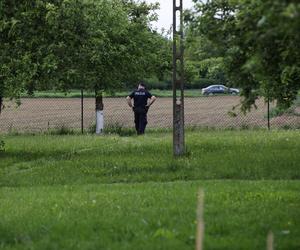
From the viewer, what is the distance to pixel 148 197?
29.8 ft

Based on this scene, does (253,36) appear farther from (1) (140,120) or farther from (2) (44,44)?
(1) (140,120)

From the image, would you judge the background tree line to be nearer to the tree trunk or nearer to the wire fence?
the tree trunk

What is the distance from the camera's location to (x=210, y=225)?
7094 millimetres

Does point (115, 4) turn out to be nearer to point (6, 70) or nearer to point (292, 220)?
point (6, 70)

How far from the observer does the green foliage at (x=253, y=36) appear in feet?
13.0

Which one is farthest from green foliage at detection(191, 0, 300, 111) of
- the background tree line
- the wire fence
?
the wire fence

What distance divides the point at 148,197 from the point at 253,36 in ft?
16.3

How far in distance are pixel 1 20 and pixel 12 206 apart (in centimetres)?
406

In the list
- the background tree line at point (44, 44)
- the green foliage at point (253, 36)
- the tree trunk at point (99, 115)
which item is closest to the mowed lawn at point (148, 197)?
the green foliage at point (253, 36)

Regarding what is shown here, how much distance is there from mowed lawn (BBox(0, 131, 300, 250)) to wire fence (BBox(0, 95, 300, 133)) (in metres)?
11.5

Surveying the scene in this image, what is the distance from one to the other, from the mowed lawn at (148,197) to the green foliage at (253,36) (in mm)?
1454

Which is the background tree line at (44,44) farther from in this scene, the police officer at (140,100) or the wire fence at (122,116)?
the wire fence at (122,116)

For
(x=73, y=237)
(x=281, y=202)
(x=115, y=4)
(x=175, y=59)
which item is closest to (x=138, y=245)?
(x=73, y=237)

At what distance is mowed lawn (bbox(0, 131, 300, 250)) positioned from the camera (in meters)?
6.66
